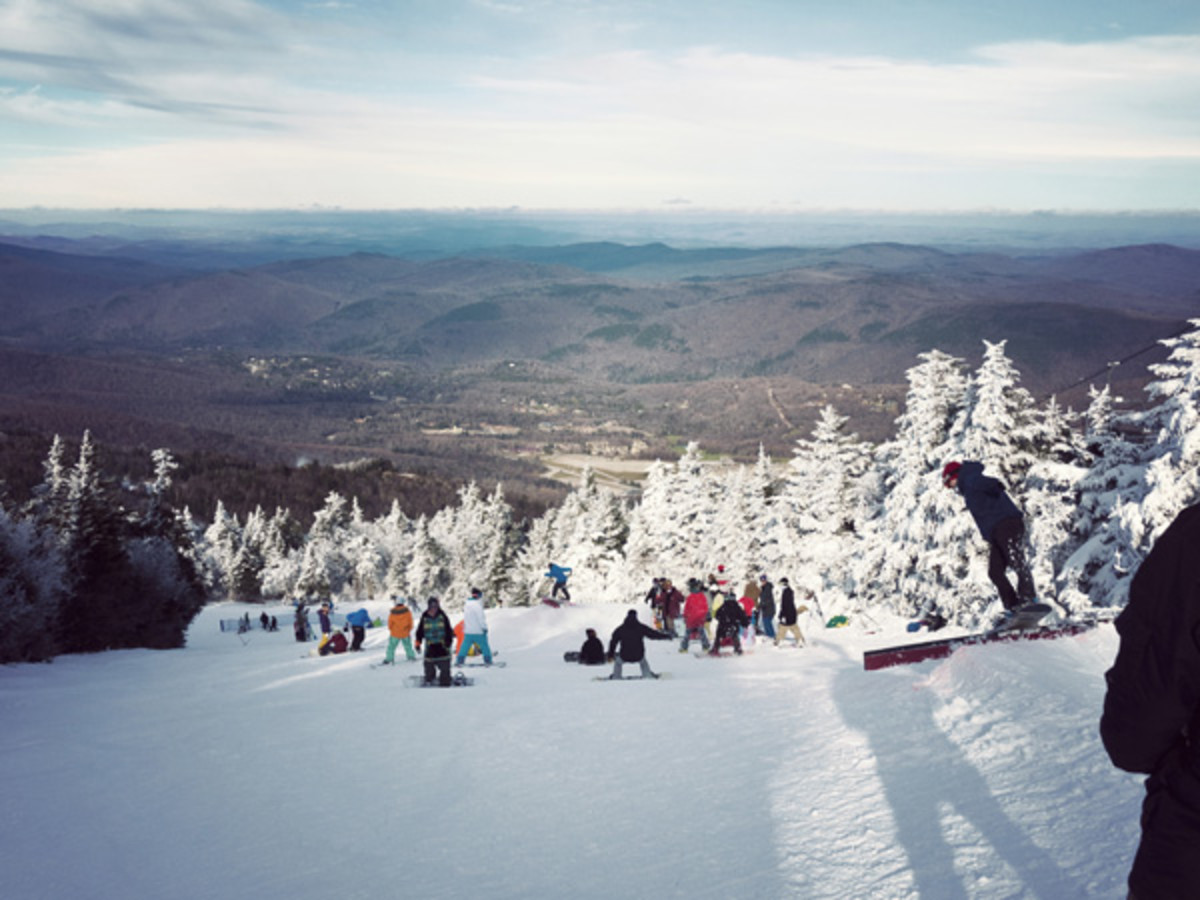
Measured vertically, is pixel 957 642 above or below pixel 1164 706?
below

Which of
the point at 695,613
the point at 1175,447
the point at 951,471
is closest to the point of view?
the point at 951,471

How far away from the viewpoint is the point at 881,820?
24.3 ft

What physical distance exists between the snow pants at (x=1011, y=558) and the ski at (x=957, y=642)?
1.69ft

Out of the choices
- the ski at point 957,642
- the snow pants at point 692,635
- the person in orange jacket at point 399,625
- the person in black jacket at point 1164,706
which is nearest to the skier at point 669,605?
the snow pants at point 692,635

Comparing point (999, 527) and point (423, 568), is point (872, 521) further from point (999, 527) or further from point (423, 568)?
point (423, 568)

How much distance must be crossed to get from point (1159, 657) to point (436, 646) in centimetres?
1505

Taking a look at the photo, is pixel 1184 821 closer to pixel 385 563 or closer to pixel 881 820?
pixel 881 820

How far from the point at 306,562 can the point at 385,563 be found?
14075 millimetres

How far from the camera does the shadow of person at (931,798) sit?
6.07 metres

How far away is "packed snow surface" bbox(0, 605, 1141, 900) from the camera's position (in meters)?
6.82

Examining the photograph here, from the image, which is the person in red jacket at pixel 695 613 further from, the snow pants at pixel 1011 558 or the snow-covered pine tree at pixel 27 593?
the snow-covered pine tree at pixel 27 593

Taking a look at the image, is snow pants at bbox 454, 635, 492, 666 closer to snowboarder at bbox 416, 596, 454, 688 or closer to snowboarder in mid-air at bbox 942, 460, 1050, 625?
snowboarder at bbox 416, 596, 454, 688

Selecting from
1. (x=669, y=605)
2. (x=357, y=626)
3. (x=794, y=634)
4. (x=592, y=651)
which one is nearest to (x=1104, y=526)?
(x=794, y=634)

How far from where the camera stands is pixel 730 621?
18984 millimetres
